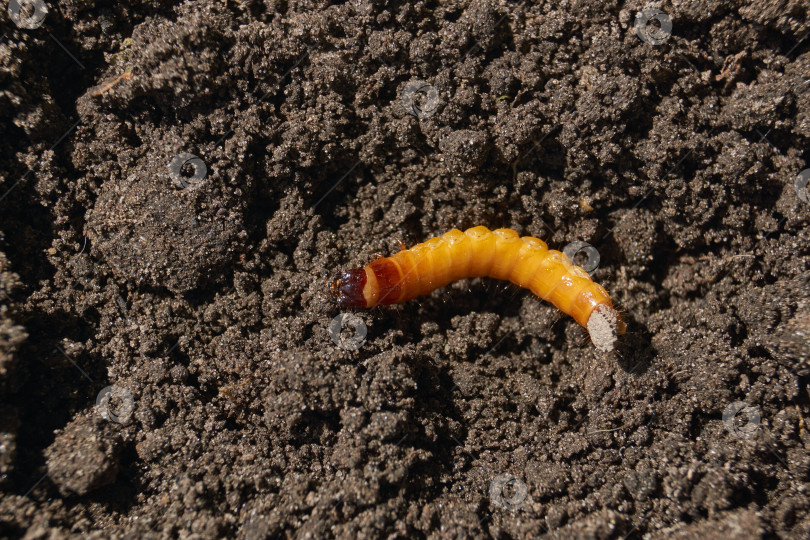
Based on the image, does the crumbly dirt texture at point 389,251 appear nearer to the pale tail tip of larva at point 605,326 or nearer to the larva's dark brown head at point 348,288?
the larva's dark brown head at point 348,288

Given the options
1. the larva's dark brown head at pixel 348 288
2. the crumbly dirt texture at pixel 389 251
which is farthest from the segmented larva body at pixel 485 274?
the crumbly dirt texture at pixel 389 251

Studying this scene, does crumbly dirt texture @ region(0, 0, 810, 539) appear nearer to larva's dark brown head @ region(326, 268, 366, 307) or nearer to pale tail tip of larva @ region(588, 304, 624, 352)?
larva's dark brown head @ region(326, 268, 366, 307)

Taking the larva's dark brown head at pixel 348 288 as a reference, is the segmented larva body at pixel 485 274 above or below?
above

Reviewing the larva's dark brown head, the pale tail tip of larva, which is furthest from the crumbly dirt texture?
the pale tail tip of larva

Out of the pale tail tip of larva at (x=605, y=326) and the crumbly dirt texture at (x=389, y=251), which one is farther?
the pale tail tip of larva at (x=605, y=326)

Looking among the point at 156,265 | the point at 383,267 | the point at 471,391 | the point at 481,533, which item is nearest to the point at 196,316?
the point at 156,265
